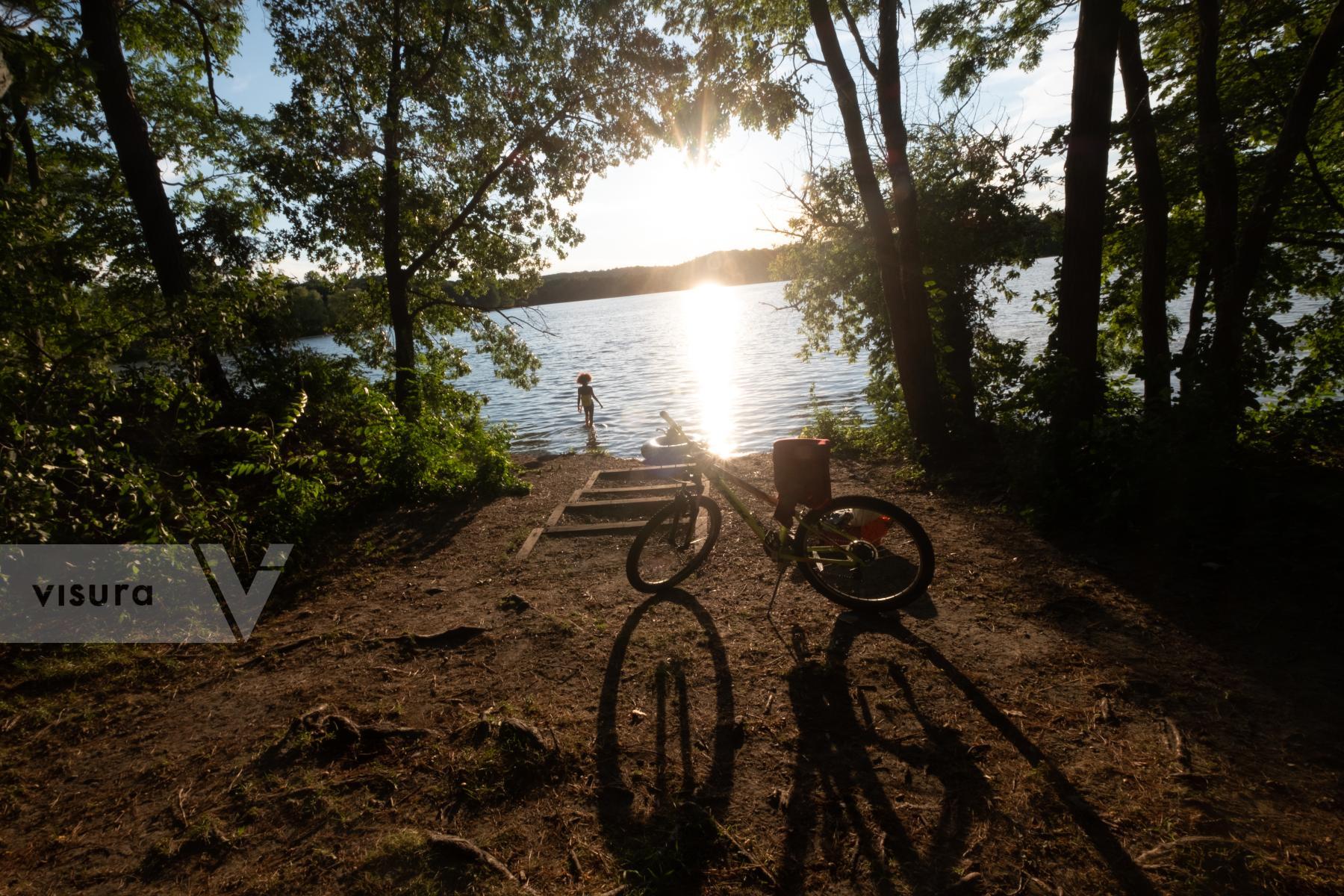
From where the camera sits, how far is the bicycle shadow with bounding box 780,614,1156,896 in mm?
2377

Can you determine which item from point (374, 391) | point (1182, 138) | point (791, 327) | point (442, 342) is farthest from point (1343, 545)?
point (791, 327)

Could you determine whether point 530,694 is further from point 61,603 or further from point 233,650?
point 61,603

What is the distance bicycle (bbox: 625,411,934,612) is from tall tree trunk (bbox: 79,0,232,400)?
7.21 metres

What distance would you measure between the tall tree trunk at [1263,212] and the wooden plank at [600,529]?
5648 mm

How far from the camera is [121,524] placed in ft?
14.1

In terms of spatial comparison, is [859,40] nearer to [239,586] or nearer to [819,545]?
[819,545]

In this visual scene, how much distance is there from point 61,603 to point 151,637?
2.64ft

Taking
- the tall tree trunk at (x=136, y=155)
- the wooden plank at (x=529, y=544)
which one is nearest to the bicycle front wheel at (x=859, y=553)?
the wooden plank at (x=529, y=544)

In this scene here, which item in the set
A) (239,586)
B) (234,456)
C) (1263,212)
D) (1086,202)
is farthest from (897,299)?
(234,456)

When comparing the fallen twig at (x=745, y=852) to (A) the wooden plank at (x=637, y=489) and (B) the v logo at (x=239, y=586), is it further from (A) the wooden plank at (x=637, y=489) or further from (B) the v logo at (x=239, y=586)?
(A) the wooden plank at (x=637, y=489)

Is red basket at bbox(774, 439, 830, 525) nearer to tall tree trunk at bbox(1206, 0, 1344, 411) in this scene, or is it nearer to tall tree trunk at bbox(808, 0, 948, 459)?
tall tree trunk at bbox(1206, 0, 1344, 411)

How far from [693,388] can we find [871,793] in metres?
26.7

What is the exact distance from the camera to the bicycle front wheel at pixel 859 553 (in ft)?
14.0

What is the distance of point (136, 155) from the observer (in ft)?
28.3
